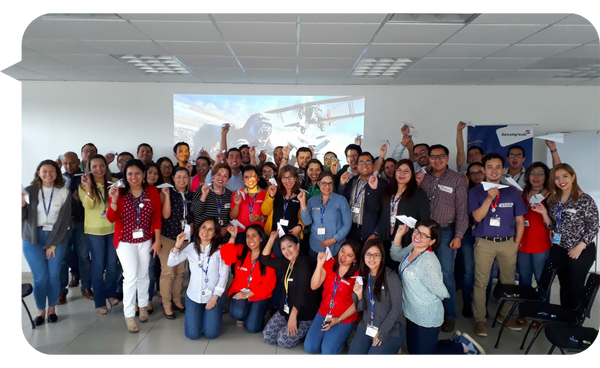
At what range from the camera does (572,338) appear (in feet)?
8.16

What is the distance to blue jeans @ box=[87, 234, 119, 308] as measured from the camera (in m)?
3.54

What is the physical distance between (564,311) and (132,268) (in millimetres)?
4031

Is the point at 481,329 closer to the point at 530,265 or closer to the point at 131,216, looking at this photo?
the point at 530,265

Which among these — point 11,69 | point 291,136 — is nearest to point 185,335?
point 291,136

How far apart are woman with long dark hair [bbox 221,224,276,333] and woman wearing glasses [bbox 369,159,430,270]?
1.16m

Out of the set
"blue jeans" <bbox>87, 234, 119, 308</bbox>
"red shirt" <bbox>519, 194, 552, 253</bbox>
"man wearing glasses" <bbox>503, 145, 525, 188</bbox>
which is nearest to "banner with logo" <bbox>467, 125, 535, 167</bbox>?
"man wearing glasses" <bbox>503, 145, 525, 188</bbox>

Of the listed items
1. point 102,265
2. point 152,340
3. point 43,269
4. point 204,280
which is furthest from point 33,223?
point 204,280

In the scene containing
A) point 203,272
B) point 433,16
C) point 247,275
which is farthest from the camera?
point 247,275

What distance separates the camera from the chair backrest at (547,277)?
132 inches

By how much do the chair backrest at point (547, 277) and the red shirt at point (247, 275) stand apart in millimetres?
2825

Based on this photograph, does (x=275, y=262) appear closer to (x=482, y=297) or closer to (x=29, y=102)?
(x=482, y=297)

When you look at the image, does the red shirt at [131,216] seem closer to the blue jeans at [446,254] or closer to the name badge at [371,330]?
the name badge at [371,330]

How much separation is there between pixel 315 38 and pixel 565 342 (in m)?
3.49

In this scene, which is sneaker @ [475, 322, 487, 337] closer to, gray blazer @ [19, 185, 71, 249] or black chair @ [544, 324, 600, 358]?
black chair @ [544, 324, 600, 358]
